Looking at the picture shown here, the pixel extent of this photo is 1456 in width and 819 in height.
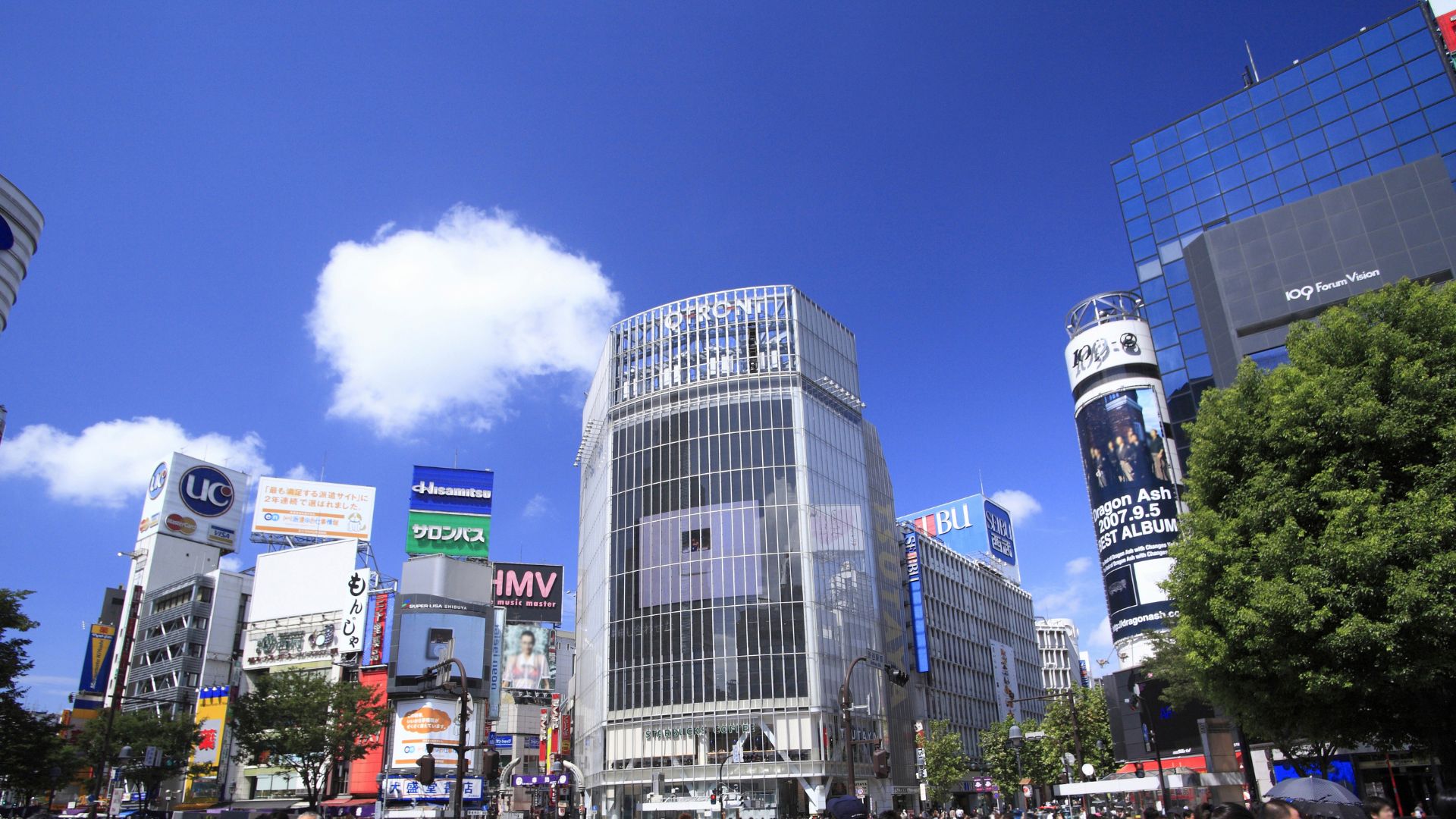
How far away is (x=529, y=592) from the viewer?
285ft

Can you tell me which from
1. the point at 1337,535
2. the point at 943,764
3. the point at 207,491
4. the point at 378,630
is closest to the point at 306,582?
the point at 378,630

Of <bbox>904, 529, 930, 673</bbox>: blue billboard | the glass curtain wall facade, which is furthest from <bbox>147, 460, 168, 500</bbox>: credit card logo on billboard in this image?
the glass curtain wall facade

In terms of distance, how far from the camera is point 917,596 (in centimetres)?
7488

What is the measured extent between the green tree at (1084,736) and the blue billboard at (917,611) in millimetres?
16724

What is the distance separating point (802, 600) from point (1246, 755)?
1268 inches

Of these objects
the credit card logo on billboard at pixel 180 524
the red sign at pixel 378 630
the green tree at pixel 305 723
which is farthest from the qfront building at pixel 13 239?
the credit card logo on billboard at pixel 180 524

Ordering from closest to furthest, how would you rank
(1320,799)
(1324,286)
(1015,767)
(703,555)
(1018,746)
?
(1320,799), (1018,746), (1324,286), (1015,767), (703,555)

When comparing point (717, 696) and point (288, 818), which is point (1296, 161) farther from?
point (288, 818)

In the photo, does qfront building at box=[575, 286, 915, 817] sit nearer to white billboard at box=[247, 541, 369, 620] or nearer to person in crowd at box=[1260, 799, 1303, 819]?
white billboard at box=[247, 541, 369, 620]

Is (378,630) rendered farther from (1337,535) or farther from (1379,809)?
(1379,809)

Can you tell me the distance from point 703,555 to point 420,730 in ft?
85.4

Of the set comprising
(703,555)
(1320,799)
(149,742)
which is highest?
(703,555)

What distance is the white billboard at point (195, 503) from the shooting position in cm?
8231

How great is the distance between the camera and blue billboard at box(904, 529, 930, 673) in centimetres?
7381
